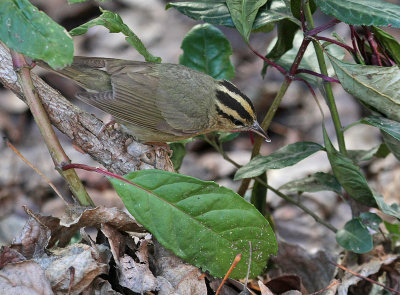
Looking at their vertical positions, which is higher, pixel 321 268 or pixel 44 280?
pixel 44 280

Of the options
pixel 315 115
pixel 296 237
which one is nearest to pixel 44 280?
pixel 296 237

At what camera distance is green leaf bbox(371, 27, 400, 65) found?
10.9 feet

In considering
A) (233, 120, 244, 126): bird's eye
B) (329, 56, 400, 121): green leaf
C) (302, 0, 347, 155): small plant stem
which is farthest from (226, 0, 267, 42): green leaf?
(233, 120, 244, 126): bird's eye

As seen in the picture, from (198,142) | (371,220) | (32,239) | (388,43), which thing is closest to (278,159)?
(371,220)

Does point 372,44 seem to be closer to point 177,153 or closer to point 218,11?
point 218,11

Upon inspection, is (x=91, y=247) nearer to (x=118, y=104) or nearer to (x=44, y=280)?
(x=44, y=280)

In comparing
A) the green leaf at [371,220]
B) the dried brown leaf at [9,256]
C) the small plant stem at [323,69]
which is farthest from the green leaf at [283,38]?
the dried brown leaf at [9,256]

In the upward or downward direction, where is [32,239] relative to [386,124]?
downward

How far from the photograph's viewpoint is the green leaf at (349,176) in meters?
3.36

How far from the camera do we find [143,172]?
293 centimetres

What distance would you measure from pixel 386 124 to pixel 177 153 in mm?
1499

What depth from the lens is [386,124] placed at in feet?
10.5

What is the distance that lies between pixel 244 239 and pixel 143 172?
63cm

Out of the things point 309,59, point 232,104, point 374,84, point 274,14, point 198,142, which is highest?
point 274,14
